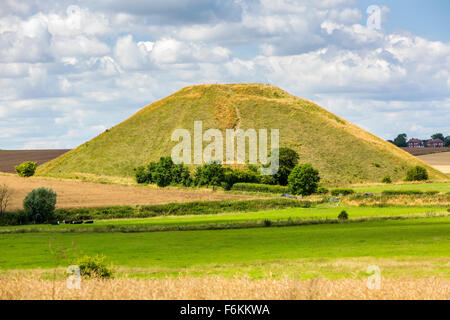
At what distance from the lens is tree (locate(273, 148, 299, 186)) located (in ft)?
404

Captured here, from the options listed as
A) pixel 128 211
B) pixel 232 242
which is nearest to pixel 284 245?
pixel 232 242

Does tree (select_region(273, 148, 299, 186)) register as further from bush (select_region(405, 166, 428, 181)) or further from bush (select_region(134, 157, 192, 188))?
bush (select_region(405, 166, 428, 181))

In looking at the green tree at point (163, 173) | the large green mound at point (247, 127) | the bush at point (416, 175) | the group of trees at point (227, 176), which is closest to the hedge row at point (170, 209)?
the group of trees at point (227, 176)

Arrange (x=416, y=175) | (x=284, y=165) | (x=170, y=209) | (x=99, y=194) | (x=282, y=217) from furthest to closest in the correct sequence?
(x=416, y=175) → (x=284, y=165) → (x=99, y=194) → (x=170, y=209) → (x=282, y=217)

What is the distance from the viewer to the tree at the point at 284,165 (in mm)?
123125

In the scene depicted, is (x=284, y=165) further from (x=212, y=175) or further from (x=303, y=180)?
(x=303, y=180)

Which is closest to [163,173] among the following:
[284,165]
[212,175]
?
[212,175]

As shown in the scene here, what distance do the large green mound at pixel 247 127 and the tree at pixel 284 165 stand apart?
584 inches

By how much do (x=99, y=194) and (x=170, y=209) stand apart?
24.7 m

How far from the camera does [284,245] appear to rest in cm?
4653

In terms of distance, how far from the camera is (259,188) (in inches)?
4395

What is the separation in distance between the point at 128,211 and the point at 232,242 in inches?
1484

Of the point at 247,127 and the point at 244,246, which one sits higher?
the point at 247,127
